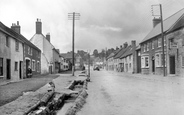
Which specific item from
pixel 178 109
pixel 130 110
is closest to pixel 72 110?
pixel 130 110

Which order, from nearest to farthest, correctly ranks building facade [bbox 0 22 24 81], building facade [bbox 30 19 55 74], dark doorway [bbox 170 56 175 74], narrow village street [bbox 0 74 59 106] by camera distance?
1. narrow village street [bbox 0 74 59 106]
2. building facade [bbox 0 22 24 81]
3. dark doorway [bbox 170 56 175 74]
4. building facade [bbox 30 19 55 74]

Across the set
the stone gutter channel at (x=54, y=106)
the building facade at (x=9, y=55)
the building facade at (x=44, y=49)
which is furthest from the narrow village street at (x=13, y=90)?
the building facade at (x=44, y=49)

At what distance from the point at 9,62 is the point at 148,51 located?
22534mm

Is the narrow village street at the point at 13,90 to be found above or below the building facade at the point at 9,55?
below

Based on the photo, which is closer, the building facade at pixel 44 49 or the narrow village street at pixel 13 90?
the narrow village street at pixel 13 90

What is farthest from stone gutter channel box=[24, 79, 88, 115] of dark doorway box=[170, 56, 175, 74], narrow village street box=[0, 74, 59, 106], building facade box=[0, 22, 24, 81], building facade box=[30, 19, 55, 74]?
building facade box=[30, 19, 55, 74]

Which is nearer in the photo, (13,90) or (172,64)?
(13,90)

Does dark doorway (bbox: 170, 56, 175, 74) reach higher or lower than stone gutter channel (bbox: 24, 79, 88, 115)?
higher

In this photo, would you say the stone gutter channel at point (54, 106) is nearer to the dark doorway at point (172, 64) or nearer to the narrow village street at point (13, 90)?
the narrow village street at point (13, 90)

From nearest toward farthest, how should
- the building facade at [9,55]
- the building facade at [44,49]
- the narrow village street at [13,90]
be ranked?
the narrow village street at [13,90] → the building facade at [9,55] → the building facade at [44,49]

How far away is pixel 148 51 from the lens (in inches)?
1305

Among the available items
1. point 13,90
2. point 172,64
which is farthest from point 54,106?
Answer: point 172,64

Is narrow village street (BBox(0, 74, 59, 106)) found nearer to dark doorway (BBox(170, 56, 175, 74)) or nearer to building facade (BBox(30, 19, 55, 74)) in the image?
dark doorway (BBox(170, 56, 175, 74))

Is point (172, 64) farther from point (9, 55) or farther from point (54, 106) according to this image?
point (54, 106)
